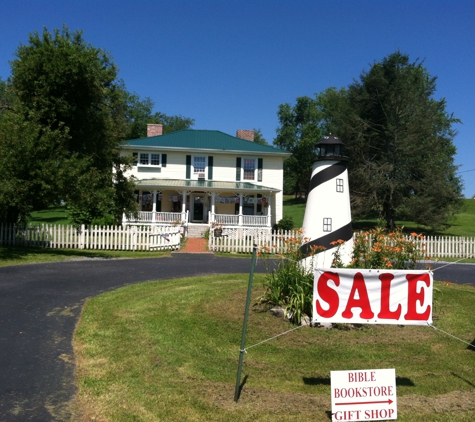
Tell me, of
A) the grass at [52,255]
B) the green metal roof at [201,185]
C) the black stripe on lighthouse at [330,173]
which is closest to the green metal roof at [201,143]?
the green metal roof at [201,185]

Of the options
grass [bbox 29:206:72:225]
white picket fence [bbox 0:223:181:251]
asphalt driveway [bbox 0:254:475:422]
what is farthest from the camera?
grass [bbox 29:206:72:225]

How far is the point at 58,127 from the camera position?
19.7 m

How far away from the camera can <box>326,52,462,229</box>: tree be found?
33.1m

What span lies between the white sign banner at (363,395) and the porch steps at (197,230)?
25.5 m

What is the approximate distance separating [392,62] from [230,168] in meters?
14.7

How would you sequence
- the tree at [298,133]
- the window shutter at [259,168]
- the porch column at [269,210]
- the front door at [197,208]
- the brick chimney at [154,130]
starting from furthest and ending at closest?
the tree at [298,133] → the brick chimney at [154,130] → the front door at [197,208] → the window shutter at [259,168] → the porch column at [269,210]

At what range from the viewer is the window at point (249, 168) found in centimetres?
3466

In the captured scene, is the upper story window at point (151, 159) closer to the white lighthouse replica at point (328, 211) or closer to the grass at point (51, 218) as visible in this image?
the grass at point (51, 218)

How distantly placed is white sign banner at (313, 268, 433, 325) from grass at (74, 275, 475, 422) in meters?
0.74

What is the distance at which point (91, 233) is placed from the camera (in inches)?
836

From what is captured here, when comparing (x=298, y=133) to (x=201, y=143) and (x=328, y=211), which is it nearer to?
(x=201, y=143)

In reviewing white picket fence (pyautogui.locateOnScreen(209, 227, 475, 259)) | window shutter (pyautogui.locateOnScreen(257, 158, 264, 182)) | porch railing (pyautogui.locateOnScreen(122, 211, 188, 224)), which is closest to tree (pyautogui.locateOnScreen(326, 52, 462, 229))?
window shutter (pyautogui.locateOnScreen(257, 158, 264, 182))

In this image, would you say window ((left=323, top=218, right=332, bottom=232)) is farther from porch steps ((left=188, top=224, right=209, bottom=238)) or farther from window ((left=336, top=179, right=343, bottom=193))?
porch steps ((left=188, top=224, right=209, bottom=238))

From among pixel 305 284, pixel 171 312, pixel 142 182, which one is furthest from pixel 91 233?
pixel 305 284
